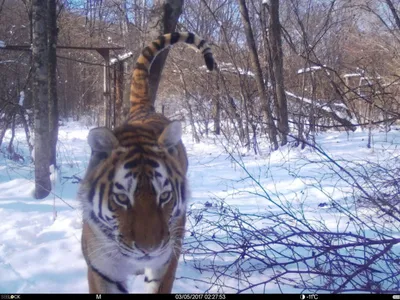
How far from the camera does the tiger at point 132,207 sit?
1.89 meters

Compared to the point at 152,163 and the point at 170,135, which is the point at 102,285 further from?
the point at 170,135

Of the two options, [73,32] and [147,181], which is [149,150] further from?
[73,32]

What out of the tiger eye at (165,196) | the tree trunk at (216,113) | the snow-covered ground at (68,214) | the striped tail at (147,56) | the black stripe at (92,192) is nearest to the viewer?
the tiger eye at (165,196)

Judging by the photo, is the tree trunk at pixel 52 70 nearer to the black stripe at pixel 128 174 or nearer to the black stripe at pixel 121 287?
the black stripe at pixel 121 287

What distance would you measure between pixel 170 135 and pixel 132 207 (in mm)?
512

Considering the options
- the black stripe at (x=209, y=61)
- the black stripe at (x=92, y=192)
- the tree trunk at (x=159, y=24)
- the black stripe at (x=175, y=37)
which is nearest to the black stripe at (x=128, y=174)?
the black stripe at (x=92, y=192)

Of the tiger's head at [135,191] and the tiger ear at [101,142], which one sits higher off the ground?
the tiger ear at [101,142]

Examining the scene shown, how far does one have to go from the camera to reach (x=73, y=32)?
29.9 feet

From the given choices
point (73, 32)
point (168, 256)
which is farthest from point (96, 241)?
point (73, 32)

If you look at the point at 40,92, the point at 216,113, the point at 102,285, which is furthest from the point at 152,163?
the point at 216,113

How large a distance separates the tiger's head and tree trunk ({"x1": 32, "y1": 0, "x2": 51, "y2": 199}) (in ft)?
11.9

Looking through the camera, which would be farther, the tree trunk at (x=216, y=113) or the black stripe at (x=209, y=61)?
the tree trunk at (x=216, y=113)

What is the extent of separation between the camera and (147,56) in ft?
12.8

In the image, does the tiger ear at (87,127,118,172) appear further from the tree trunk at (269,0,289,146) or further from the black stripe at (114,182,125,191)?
the tree trunk at (269,0,289,146)
